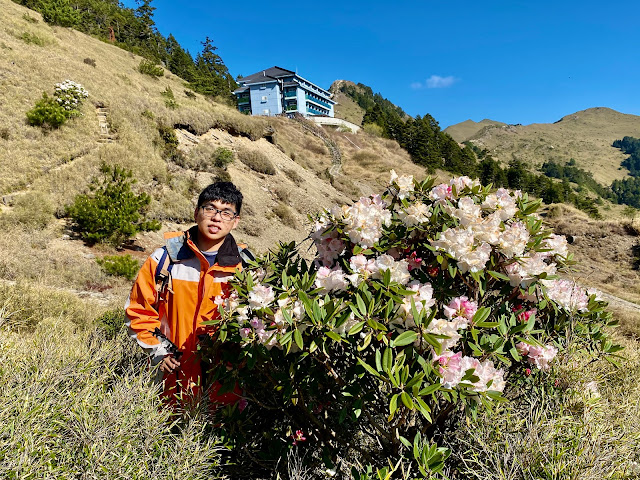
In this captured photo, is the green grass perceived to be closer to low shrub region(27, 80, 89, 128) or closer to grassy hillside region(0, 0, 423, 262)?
grassy hillside region(0, 0, 423, 262)

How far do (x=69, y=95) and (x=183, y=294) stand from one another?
1495 centimetres

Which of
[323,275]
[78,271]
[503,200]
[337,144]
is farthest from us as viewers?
[337,144]

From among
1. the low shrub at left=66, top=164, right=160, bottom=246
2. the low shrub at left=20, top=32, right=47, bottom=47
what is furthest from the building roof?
the low shrub at left=66, top=164, right=160, bottom=246

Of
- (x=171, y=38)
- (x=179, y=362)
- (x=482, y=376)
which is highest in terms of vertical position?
(x=171, y=38)

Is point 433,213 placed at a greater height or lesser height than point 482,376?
greater

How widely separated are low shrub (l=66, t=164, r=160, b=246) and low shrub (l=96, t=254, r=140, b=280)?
1321mm

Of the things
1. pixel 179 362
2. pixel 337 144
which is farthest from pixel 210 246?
pixel 337 144

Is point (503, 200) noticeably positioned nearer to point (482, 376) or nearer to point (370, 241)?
point (370, 241)

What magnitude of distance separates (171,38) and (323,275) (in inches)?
2735

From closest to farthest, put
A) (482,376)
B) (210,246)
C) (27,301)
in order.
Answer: (482,376), (210,246), (27,301)

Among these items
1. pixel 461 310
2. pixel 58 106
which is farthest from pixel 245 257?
pixel 58 106

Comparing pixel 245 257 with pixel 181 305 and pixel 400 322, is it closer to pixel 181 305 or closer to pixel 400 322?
pixel 181 305

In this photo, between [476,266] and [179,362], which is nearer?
[476,266]

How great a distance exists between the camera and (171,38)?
188 feet
